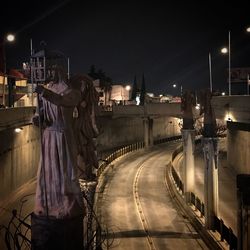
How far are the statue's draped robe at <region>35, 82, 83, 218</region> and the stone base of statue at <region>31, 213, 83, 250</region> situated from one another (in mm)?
128

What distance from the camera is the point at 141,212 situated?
3058 cm

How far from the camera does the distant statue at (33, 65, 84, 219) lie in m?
7.37

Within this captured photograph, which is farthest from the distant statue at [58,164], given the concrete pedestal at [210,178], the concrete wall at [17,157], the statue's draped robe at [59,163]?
the concrete pedestal at [210,178]

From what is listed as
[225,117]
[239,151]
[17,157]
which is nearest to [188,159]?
[225,117]

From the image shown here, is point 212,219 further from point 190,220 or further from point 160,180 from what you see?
point 160,180

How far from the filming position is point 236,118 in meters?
27.7

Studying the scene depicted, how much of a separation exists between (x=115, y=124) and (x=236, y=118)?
46.1m

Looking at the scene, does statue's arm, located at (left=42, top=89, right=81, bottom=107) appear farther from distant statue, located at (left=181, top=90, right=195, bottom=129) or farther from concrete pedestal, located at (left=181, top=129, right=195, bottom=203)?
distant statue, located at (left=181, top=90, right=195, bottom=129)

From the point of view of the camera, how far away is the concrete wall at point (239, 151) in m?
42.3

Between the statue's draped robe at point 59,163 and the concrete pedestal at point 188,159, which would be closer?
the statue's draped robe at point 59,163

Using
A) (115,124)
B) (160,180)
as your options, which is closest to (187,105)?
(160,180)

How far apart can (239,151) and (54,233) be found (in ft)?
136

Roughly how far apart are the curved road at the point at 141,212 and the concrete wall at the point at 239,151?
29.9 ft

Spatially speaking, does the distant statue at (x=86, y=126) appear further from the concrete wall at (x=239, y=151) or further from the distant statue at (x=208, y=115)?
the concrete wall at (x=239, y=151)
